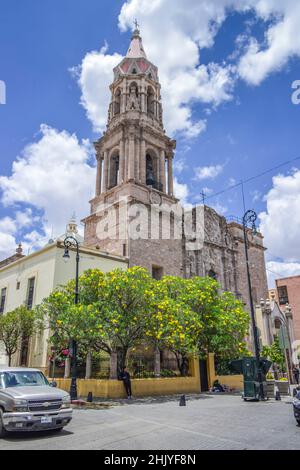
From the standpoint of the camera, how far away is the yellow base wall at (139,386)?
660 inches

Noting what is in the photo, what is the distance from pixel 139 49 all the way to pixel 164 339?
31.8 metres

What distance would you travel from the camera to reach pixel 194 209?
114 feet

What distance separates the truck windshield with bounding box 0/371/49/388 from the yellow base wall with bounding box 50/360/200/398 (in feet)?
24.8

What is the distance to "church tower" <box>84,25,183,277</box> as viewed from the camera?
28344 mm

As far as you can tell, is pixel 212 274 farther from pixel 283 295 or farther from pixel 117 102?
pixel 117 102

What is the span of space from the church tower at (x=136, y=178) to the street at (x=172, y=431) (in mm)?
16078

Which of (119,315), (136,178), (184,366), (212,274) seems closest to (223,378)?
(184,366)

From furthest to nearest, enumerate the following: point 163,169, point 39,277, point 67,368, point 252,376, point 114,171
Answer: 1. point 114,171
2. point 163,169
3. point 39,277
4. point 67,368
5. point 252,376

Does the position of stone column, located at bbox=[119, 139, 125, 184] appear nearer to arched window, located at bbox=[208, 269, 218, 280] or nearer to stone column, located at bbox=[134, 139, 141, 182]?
stone column, located at bbox=[134, 139, 141, 182]

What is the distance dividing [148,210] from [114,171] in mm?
6737

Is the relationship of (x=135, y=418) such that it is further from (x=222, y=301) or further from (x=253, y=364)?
(x=222, y=301)

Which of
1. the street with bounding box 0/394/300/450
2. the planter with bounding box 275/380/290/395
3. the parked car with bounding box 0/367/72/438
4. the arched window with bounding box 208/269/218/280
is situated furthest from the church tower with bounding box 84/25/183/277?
the parked car with bounding box 0/367/72/438

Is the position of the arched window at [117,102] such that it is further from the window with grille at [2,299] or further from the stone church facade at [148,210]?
the window with grille at [2,299]

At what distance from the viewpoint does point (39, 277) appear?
23.4 m
